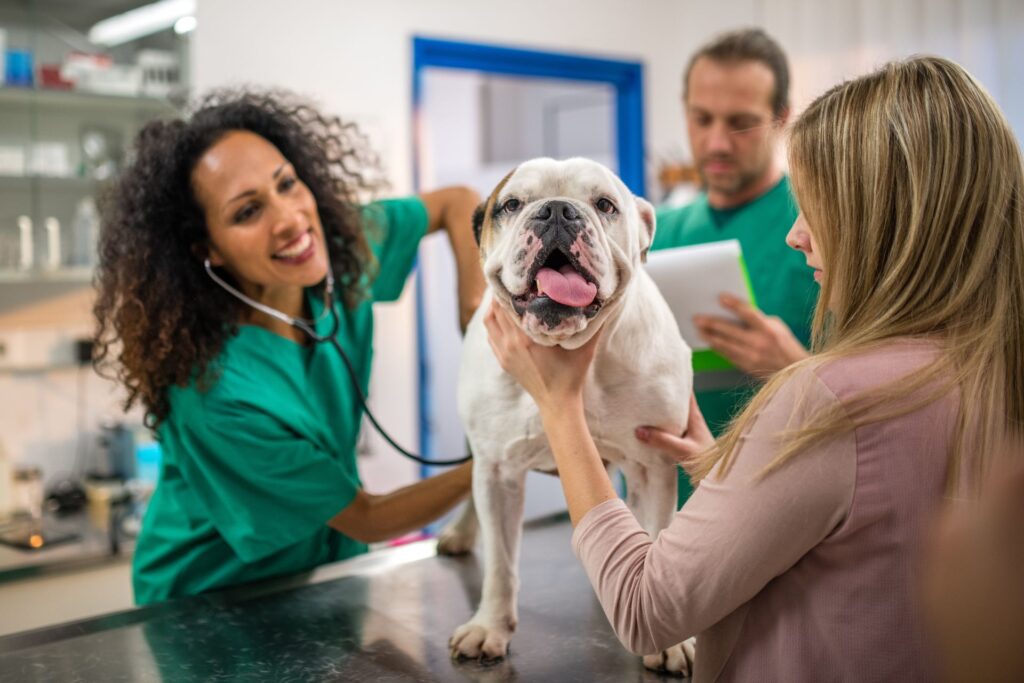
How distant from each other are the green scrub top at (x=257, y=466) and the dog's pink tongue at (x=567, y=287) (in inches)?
22.9

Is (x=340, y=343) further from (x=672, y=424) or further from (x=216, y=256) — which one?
(x=672, y=424)

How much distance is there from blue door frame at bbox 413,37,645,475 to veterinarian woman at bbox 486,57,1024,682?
3169 mm

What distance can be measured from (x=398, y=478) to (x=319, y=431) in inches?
94.2

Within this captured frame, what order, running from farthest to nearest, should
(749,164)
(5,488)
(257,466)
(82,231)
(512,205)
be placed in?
(82,231) < (5,488) < (749,164) < (257,466) < (512,205)

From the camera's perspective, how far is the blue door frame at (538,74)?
3945 millimetres

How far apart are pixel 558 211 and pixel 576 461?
25 cm

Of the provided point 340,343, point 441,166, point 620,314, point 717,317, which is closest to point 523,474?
point 620,314

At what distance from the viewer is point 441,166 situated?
5.29 metres

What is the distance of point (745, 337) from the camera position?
56.1 inches

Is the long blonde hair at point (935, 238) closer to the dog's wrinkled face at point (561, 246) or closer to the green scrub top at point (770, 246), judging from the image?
the dog's wrinkled face at point (561, 246)

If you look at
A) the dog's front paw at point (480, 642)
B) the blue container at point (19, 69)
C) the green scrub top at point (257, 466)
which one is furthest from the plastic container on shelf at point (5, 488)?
the dog's front paw at point (480, 642)

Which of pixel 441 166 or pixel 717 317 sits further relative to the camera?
pixel 441 166

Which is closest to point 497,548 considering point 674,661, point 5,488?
point 674,661

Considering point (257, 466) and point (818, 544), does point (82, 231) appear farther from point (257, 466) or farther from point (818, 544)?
point (818, 544)
